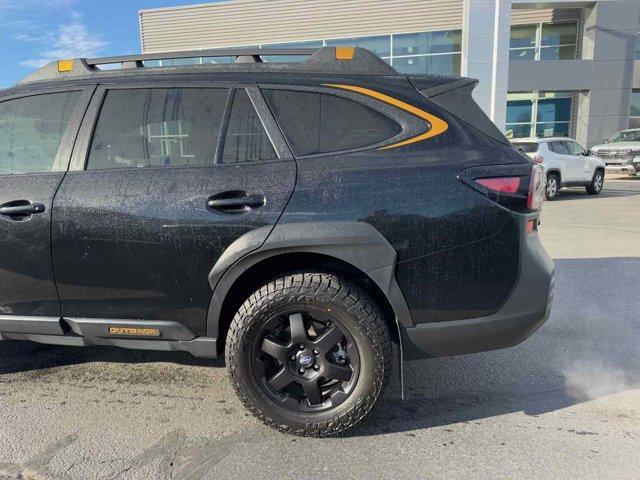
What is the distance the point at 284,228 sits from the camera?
7.82ft

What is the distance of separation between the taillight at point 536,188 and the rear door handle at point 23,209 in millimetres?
2624

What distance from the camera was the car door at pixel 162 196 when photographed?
246 cm

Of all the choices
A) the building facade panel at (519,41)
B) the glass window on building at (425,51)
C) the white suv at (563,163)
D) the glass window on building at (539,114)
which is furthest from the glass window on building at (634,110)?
the white suv at (563,163)

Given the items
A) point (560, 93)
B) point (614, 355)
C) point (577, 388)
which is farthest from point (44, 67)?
point (560, 93)

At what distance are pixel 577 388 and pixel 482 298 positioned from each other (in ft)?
4.09

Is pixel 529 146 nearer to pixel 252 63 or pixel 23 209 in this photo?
pixel 252 63

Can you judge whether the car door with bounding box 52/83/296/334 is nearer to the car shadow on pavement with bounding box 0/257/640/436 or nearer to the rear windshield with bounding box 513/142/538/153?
the car shadow on pavement with bounding box 0/257/640/436

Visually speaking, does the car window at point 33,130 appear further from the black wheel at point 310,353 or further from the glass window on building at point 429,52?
the glass window on building at point 429,52

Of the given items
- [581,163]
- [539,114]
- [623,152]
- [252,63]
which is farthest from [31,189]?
[539,114]

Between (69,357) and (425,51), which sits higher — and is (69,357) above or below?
below

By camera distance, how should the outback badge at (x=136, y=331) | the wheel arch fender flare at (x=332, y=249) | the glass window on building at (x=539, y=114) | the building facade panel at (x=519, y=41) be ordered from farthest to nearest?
the glass window on building at (x=539, y=114) → the building facade panel at (x=519, y=41) → the outback badge at (x=136, y=331) → the wheel arch fender flare at (x=332, y=249)

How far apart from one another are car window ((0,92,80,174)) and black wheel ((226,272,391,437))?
1.54 metres

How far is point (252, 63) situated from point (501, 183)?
5.15ft

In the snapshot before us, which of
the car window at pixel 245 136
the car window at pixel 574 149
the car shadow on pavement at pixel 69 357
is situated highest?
the car window at pixel 245 136
